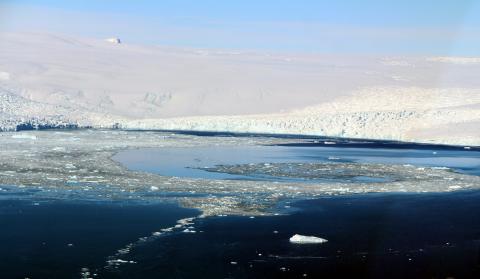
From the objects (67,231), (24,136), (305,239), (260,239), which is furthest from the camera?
(24,136)

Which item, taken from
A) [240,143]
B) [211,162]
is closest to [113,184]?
[211,162]

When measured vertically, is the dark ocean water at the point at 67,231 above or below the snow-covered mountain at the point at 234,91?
below

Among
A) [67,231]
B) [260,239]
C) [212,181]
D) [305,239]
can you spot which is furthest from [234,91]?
[305,239]

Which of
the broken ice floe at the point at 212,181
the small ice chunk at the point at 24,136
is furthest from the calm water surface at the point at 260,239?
the small ice chunk at the point at 24,136

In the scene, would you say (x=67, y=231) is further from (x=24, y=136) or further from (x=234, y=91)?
(x=234, y=91)

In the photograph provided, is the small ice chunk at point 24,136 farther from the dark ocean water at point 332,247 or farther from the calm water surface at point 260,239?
the dark ocean water at point 332,247

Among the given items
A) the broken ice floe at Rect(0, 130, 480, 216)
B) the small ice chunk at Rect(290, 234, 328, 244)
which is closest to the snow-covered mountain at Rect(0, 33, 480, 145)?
the broken ice floe at Rect(0, 130, 480, 216)

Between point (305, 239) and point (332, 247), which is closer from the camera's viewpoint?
point (332, 247)

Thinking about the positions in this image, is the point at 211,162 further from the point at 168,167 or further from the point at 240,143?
the point at 240,143
